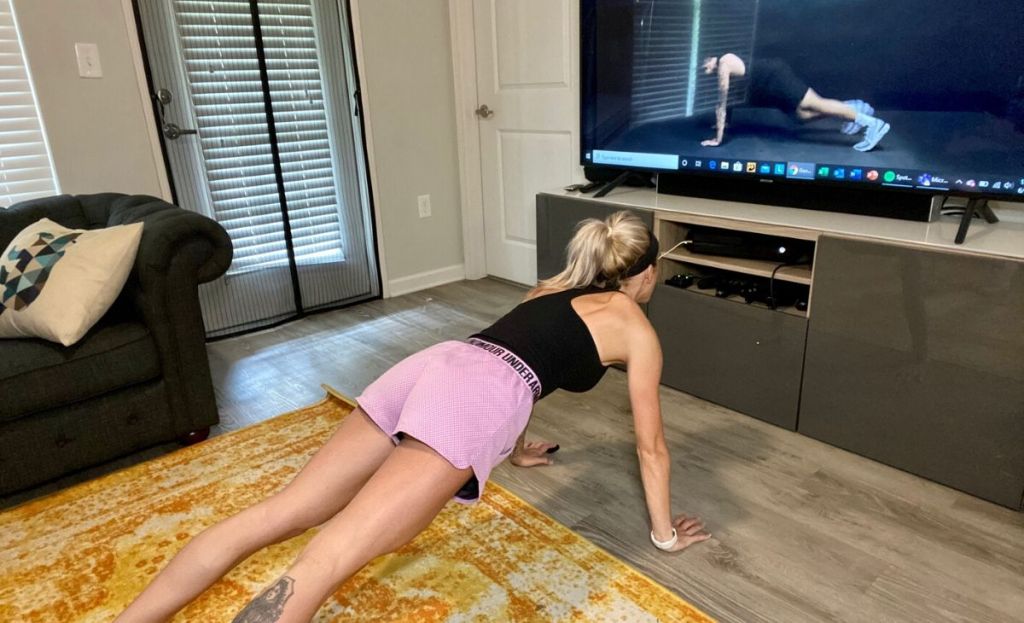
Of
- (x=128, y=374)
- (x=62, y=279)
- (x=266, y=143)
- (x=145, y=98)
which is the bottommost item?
(x=128, y=374)

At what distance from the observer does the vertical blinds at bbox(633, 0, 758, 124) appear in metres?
2.21

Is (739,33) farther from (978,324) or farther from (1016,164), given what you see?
(978,324)

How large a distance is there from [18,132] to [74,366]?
4.27ft

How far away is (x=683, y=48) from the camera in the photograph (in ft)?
7.80

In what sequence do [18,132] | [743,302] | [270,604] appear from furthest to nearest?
1. [18,132]
2. [743,302]
3. [270,604]

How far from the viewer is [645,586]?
4.82ft

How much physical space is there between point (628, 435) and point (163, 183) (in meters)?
2.24

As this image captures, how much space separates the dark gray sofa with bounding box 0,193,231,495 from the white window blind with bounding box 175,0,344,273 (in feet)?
2.90

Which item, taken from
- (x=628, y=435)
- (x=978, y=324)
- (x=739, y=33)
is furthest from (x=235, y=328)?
(x=978, y=324)

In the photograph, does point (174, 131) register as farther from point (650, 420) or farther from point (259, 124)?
A: point (650, 420)

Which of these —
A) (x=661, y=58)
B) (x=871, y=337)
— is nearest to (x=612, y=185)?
(x=661, y=58)

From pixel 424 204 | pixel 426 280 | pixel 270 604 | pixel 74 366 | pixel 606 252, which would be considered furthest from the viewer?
pixel 426 280

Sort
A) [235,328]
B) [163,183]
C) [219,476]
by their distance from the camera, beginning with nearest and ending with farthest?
[219,476], [163,183], [235,328]

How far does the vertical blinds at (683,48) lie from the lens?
7.27 feet
